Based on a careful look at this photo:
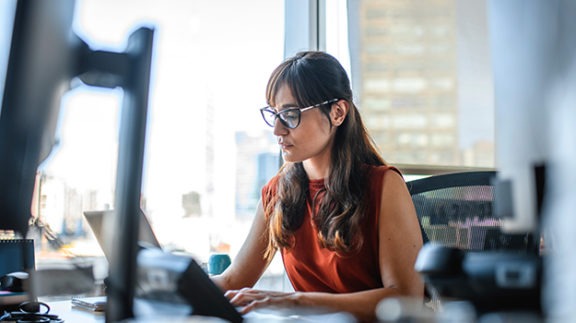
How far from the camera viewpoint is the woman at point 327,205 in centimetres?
137

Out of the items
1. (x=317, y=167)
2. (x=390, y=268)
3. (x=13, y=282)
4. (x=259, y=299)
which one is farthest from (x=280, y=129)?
(x=13, y=282)

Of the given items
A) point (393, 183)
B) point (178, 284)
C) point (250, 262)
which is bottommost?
point (250, 262)

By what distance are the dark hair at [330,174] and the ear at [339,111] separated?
0.05ft

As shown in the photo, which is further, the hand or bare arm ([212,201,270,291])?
bare arm ([212,201,270,291])

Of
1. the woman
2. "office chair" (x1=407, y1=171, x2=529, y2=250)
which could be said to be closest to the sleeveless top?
the woman

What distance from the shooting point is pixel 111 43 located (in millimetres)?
679

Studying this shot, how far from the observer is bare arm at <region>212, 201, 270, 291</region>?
1572 millimetres

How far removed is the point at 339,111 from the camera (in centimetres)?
155

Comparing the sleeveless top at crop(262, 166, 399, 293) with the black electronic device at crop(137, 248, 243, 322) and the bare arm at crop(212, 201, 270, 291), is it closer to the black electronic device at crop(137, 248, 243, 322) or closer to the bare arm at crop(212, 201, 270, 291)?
the bare arm at crop(212, 201, 270, 291)

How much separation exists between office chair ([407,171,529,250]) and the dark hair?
0.16 meters

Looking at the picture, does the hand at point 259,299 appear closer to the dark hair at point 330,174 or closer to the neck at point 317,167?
the dark hair at point 330,174

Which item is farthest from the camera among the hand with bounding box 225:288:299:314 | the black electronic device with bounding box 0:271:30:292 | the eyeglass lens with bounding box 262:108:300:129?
the eyeglass lens with bounding box 262:108:300:129

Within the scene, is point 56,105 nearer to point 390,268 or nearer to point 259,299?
point 259,299

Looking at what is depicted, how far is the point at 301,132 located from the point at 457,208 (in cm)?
45
